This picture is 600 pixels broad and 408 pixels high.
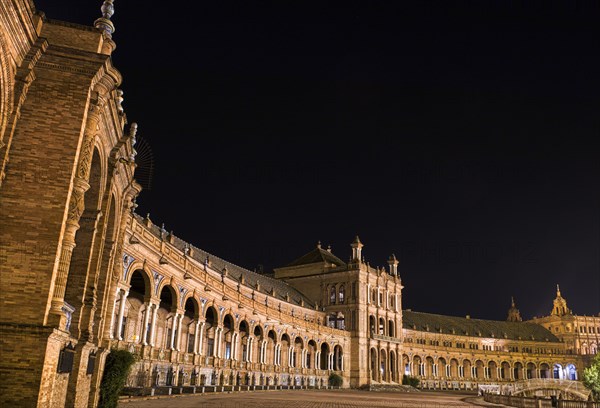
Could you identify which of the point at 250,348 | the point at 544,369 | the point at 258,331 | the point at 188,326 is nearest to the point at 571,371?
the point at 544,369

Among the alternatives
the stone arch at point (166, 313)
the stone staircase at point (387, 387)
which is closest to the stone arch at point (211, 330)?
the stone arch at point (166, 313)

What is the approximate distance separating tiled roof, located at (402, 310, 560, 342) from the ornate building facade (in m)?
31.7

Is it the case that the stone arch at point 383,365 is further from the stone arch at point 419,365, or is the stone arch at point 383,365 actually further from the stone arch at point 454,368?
the stone arch at point 454,368

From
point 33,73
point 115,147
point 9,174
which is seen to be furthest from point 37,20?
point 115,147

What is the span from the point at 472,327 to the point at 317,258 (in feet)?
148

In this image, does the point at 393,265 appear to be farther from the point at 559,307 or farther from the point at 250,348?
the point at 559,307

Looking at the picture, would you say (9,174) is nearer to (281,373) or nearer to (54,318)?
(54,318)

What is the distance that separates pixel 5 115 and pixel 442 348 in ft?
329

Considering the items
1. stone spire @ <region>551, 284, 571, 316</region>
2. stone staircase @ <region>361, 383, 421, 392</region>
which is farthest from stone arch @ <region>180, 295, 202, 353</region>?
stone spire @ <region>551, 284, 571, 316</region>

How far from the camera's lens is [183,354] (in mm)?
38094

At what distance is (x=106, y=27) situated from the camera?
56.2 ft

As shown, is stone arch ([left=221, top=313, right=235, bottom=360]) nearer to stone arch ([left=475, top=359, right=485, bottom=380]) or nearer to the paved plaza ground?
the paved plaza ground

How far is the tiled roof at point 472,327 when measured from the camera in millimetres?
106625

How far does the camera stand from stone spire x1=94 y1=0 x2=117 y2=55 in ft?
53.1
